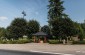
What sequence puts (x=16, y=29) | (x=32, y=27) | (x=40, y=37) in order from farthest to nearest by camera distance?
(x=32, y=27)
(x=16, y=29)
(x=40, y=37)

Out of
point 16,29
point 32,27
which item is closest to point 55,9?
point 32,27

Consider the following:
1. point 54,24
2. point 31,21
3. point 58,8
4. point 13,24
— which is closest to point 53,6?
point 58,8

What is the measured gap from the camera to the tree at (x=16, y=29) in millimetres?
65375

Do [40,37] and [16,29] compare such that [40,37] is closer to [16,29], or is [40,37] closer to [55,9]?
[16,29]

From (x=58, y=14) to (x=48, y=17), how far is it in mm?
4174

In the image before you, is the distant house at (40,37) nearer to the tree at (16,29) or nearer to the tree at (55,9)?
the tree at (16,29)

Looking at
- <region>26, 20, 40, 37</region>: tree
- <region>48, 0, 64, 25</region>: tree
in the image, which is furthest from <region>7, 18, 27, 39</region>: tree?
<region>48, 0, 64, 25</region>: tree

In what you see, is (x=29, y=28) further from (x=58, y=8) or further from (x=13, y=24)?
(x=58, y=8)

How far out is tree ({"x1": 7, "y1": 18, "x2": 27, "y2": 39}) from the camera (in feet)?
214

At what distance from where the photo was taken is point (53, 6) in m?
73.2

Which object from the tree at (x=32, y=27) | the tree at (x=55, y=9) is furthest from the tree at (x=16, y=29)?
the tree at (x=55, y=9)

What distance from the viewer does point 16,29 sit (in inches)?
2569

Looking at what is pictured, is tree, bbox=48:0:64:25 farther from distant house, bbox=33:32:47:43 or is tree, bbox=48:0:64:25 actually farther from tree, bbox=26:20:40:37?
distant house, bbox=33:32:47:43

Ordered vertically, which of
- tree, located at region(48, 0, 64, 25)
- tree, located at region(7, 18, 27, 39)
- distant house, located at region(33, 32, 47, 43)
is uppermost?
tree, located at region(48, 0, 64, 25)
